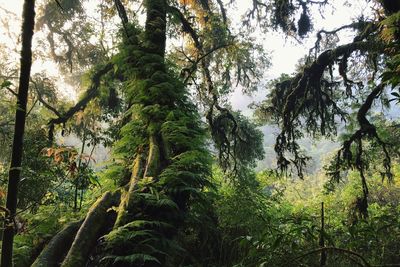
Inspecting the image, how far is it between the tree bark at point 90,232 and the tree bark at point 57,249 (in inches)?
13.4

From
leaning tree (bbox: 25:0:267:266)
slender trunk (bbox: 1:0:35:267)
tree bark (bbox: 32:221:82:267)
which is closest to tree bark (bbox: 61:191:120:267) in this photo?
leaning tree (bbox: 25:0:267:266)

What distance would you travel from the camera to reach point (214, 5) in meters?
15.0

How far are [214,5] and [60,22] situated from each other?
7.37 m

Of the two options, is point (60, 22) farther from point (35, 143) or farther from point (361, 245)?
point (361, 245)

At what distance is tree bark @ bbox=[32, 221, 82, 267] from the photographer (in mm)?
3994

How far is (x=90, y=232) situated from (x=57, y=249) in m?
0.46

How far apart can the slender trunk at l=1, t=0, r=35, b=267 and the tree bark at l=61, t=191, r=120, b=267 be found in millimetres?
→ 1020

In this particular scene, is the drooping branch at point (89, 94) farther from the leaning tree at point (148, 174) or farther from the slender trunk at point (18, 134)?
the slender trunk at point (18, 134)

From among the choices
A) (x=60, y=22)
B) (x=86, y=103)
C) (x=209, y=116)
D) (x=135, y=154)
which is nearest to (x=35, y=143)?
(x=86, y=103)

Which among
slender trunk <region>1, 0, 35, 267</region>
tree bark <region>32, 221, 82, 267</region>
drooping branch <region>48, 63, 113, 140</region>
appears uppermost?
drooping branch <region>48, 63, 113, 140</region>

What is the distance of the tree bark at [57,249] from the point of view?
13.1 feet

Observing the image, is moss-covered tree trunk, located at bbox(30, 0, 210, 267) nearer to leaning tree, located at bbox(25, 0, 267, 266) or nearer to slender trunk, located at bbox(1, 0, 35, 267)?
leaning tree, located at bbox(25, 0, 267, 266)

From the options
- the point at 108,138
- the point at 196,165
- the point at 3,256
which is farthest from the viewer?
the point at 108,138

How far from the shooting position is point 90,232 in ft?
13.4
